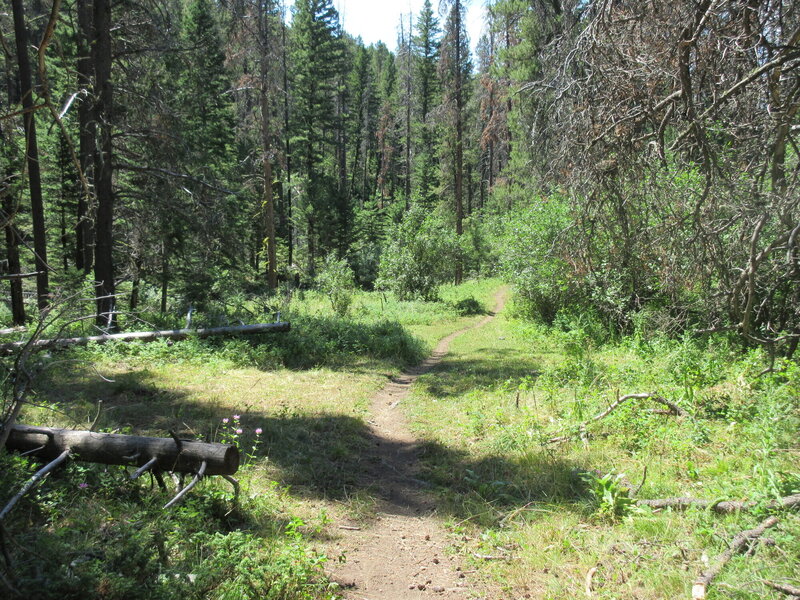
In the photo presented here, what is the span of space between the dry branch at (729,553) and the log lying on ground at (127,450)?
3.16 m

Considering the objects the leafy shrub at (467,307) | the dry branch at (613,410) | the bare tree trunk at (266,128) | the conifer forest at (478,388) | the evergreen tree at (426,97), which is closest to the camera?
the conifer forest at (478,388)

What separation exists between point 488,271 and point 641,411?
27.7 metres

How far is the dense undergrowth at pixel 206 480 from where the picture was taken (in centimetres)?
296

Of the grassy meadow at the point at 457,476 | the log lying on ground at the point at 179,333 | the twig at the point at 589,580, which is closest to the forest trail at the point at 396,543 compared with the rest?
the grassy meadow at the point at 457,476

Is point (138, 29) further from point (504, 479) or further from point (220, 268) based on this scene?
point (504, 479)

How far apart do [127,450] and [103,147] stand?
9.05 meters

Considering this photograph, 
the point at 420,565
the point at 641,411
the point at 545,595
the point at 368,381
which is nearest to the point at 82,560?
the point at 420,565

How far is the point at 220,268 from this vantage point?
45.7 feet

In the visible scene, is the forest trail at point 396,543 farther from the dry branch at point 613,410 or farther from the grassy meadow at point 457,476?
the dry branch at point 613,410

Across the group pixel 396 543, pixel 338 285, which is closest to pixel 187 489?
pixel 396 543

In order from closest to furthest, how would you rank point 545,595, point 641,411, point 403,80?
point 545,595
point 641,411
point 403,80

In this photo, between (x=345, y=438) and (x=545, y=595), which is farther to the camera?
(x=345, y=438)

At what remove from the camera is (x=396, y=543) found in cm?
417

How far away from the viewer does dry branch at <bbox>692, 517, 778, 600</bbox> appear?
2762 mm
